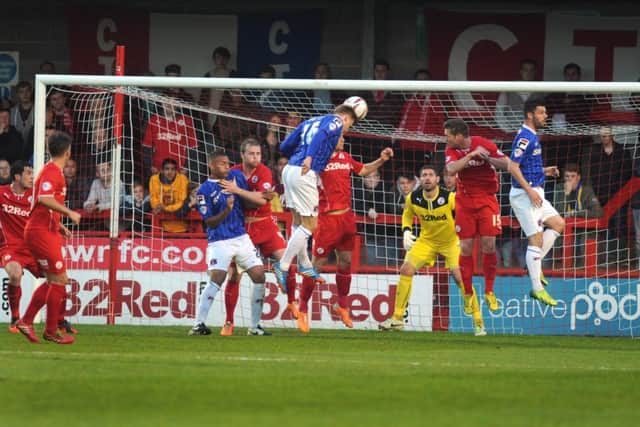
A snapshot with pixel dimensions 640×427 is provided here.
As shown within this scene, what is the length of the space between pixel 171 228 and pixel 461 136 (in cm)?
470

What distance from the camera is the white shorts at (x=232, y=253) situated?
13.3 metres

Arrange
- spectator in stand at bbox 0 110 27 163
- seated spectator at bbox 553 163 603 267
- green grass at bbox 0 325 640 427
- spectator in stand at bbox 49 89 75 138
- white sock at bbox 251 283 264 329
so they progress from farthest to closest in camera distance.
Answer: spectator in stand at bbox 0 110 27 163 → spectator in stand at bbox 49 89 75 138 → seated spectator at bbox 553 163 603 267 → white sock at bbox 251 283 264 329 → green grass at bbox 0 325 640 427

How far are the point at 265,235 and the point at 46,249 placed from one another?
334cm

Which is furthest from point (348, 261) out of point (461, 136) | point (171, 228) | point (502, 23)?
point (502, 23)

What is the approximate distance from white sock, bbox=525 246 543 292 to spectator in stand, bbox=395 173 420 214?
337 cm

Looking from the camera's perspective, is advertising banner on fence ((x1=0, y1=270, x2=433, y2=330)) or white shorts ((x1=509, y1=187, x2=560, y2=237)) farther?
advertising banner on fence ((x1=0, y1=270, x2=433, y2=330))

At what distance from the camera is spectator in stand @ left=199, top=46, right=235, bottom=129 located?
1891cm

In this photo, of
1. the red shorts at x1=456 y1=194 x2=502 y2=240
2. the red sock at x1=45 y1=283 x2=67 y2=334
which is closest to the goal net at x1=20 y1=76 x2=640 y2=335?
the red shorts at x1=456 y1=194 x2=502 y2=240

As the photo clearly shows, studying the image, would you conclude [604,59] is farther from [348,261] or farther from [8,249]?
[8,249]

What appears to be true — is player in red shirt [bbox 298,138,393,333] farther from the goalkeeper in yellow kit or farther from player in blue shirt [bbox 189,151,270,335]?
player in blue shirt [bbox 189,151,270,335]

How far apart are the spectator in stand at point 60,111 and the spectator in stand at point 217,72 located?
2.04m

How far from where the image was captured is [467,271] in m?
14.4

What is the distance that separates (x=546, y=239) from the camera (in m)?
14.1

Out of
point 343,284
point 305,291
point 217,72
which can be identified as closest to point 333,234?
point 343,284
